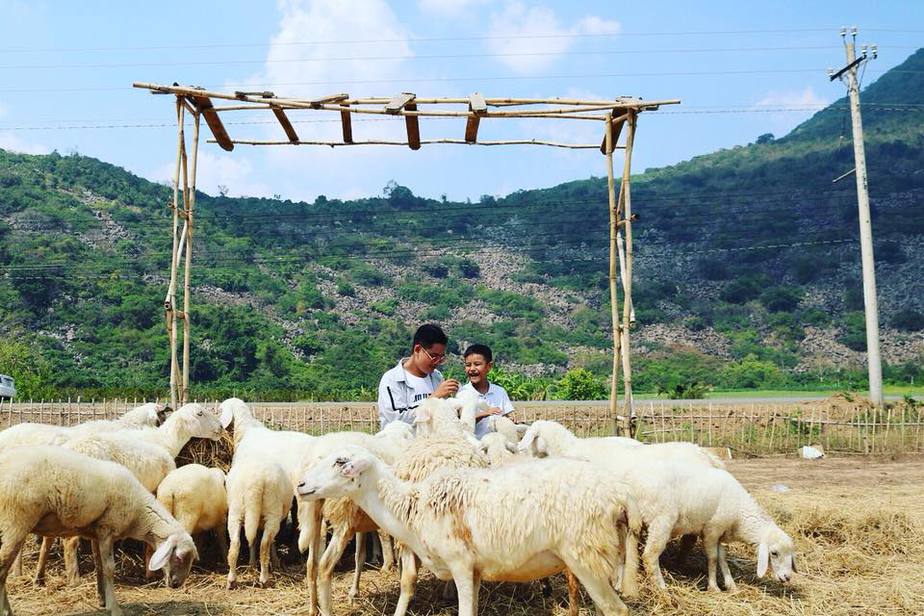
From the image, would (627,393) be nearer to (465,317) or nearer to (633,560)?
(633,560)

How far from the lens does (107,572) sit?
234 inches

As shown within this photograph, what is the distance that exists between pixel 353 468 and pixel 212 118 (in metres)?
5.70

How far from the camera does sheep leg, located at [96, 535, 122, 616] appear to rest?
5.91 metres

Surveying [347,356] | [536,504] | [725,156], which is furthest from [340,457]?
[725,156]

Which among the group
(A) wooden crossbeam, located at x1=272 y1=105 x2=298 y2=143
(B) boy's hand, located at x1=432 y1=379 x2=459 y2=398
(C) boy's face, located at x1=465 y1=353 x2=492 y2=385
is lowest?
(B) boy's hand, located at x1=432 y1=379 x2=459 y2=398

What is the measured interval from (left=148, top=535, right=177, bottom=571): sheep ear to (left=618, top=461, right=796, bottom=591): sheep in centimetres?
356

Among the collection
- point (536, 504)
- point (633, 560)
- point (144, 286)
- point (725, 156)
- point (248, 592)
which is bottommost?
point (248, 592)

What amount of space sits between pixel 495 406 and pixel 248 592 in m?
2.76

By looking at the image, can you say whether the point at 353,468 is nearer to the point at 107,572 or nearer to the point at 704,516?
the point at 107,572

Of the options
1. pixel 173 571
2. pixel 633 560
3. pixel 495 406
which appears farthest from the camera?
pixel 495 406

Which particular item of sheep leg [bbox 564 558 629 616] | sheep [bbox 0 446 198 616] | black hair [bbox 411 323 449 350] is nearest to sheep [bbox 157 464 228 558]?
sheep [bbox 0 446 198 616]

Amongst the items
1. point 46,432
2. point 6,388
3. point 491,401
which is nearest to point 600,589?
point 491,401

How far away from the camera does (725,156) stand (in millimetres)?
112312

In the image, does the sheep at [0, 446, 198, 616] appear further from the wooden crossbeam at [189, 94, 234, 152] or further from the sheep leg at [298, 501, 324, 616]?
the wooden crossbeam at [189, 94, 234, 152]
